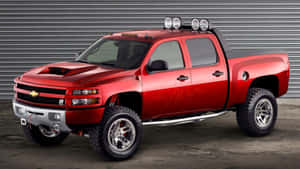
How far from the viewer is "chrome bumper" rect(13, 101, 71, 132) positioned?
8586mm

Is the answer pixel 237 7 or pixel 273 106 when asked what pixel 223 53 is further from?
pixel 237 7

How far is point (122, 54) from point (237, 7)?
18.9 ft

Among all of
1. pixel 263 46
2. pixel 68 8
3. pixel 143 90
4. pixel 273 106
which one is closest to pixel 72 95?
pixel 143 90

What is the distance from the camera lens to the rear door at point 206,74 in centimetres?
973

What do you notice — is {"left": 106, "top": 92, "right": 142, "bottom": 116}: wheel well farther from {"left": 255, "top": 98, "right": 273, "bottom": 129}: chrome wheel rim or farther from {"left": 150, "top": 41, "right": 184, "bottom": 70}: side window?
{"left": 255, "top": 98, "right": 273, "bottom": 129}: chrome wheel rim

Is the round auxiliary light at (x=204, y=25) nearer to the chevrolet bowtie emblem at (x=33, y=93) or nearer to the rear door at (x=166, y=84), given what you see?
the rear door at (x=166, y=84)

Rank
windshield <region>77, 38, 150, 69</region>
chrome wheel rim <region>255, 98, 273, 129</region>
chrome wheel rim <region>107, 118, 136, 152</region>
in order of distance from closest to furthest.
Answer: chrome wheel rim <region>107, 118, 136, 152</region>
windshield <region>77, 38, 150, 69</region>
chrome wheel rim <region>255, 98, 273, 129</region>

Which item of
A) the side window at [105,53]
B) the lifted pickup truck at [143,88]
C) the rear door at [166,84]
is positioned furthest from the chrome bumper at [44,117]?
the side window at [105,53]

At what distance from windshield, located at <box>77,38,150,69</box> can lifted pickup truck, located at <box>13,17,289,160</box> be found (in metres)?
0.02

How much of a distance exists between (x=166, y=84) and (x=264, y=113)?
7.58 feet

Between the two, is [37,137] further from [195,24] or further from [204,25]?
[204,25]

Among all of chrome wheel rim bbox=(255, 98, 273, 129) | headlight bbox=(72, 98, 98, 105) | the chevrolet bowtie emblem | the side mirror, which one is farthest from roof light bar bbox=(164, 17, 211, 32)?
the chevrolet bowtie emblem

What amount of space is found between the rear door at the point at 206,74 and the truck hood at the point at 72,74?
1.23 metres

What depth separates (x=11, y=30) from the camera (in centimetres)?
1466
